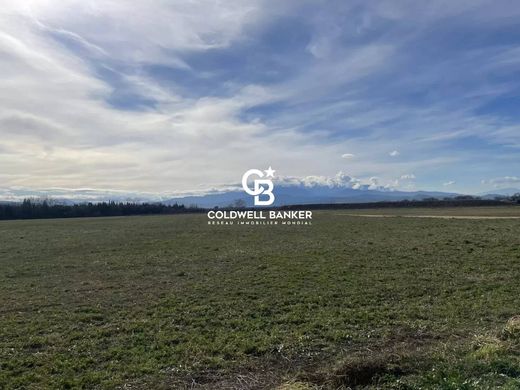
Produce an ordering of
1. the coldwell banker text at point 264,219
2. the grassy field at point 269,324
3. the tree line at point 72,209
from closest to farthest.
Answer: the grassy field at point 269,324
the coldwell banker text at point 264,219
the tree line at point 72,209

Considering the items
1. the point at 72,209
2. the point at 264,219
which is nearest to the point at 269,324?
the point at 264,219

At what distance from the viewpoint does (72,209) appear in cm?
12975

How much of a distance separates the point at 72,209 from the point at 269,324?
13297cm

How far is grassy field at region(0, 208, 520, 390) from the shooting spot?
20.0 ft

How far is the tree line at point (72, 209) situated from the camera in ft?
396

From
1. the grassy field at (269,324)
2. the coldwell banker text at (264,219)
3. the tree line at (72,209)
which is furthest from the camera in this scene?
the tree line at (72,209)

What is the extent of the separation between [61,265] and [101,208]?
12311cm

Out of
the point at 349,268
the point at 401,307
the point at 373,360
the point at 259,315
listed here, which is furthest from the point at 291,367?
the point at 349,268

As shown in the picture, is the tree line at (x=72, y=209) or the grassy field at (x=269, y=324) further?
the tree line at (x=72, y=209)

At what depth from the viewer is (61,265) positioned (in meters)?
19.6

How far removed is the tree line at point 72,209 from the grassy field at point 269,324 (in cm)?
11617

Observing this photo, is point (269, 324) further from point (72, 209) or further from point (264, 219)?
point (72, 209)

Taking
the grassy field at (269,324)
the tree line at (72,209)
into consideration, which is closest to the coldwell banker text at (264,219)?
the grassy field at (269,324)

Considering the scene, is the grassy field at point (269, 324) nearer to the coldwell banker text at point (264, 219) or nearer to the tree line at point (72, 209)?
the coldwell banker text at point (264, 219)
